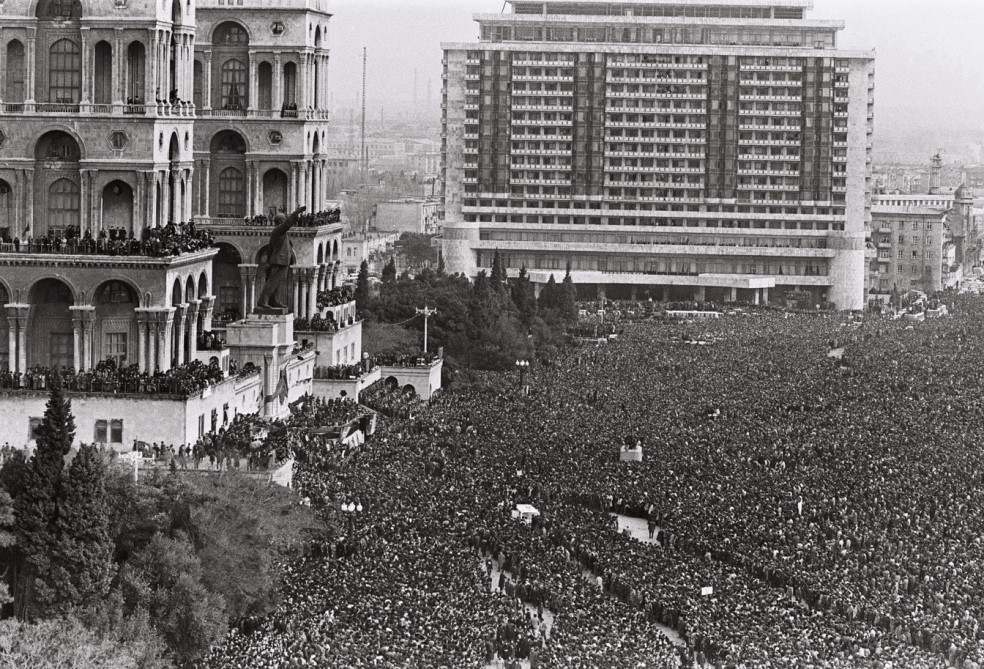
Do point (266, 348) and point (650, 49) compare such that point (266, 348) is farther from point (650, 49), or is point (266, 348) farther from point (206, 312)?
point (650, 49)

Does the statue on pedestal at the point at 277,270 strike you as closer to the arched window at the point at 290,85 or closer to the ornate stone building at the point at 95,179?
the ornate stone building at the point at 95,179

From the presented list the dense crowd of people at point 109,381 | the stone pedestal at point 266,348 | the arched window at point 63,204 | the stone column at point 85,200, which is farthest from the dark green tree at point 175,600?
the stone pedestal at point 266,348

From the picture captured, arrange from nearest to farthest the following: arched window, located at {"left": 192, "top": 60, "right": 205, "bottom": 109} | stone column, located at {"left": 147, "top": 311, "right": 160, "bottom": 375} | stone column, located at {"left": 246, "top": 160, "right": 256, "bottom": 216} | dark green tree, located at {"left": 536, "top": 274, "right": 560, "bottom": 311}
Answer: stone column, located at {"left": 147, "top": 311, "right": 160, "bottom": 375} → arched window, located at {"left": 192, "top": 60, "right": 205, "bottom": 109} → stone column, located at {"left": 246, "top": 160, "right": 256, "bottom": 216} → dark green tree, located at {"left": 536, "top": 274, "right": 560, "bottom": 311}

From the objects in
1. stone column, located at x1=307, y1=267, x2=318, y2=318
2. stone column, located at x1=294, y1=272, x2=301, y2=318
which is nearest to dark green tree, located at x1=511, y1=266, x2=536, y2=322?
stone column, located at x1=307, y1=267, x2=318, y2=318

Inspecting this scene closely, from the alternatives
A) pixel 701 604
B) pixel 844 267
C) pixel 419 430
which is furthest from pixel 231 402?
pixel 844 267

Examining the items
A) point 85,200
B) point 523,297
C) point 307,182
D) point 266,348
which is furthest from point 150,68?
point 523,297

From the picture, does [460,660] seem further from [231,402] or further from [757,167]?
[757,167]

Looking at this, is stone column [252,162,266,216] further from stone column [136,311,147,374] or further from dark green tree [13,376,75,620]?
dark green tree [13,376,75,620]
